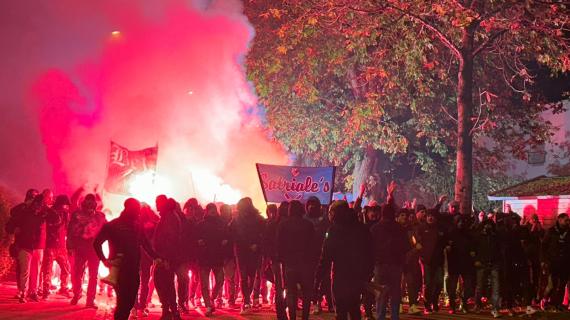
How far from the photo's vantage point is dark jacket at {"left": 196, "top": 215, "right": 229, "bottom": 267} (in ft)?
38.8

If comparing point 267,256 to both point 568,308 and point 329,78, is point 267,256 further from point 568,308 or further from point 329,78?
point 329,78

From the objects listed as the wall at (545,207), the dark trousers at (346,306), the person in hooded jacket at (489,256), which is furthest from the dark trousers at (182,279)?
the wall at (545,207)

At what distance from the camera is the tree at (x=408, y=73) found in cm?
1888

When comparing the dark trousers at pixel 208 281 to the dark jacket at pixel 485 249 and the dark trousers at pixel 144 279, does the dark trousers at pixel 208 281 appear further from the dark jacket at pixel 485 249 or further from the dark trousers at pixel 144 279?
the dark jacket at pixel 485 249

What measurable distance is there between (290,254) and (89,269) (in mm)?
4311

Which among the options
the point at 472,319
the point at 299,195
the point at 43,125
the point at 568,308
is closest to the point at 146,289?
the point at 299,195

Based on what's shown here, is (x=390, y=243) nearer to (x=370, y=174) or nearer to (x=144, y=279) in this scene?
(x=144, y=279)

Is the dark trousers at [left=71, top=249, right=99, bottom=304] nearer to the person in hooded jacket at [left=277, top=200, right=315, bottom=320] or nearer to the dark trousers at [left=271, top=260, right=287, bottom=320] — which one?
the dark trousers at [left=271, top=260, right=287, bottom=320]

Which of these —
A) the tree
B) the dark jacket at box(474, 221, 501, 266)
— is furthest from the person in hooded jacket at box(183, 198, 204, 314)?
the tree

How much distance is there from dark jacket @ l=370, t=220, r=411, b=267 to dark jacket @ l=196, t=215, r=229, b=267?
328cm

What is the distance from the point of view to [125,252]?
26.7 feet

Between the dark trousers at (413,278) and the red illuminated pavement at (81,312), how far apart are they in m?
0.45

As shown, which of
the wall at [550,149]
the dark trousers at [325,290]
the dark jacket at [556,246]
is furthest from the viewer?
the wall at [550,149]

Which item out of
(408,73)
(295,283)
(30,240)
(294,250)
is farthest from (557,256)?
(30,240)
